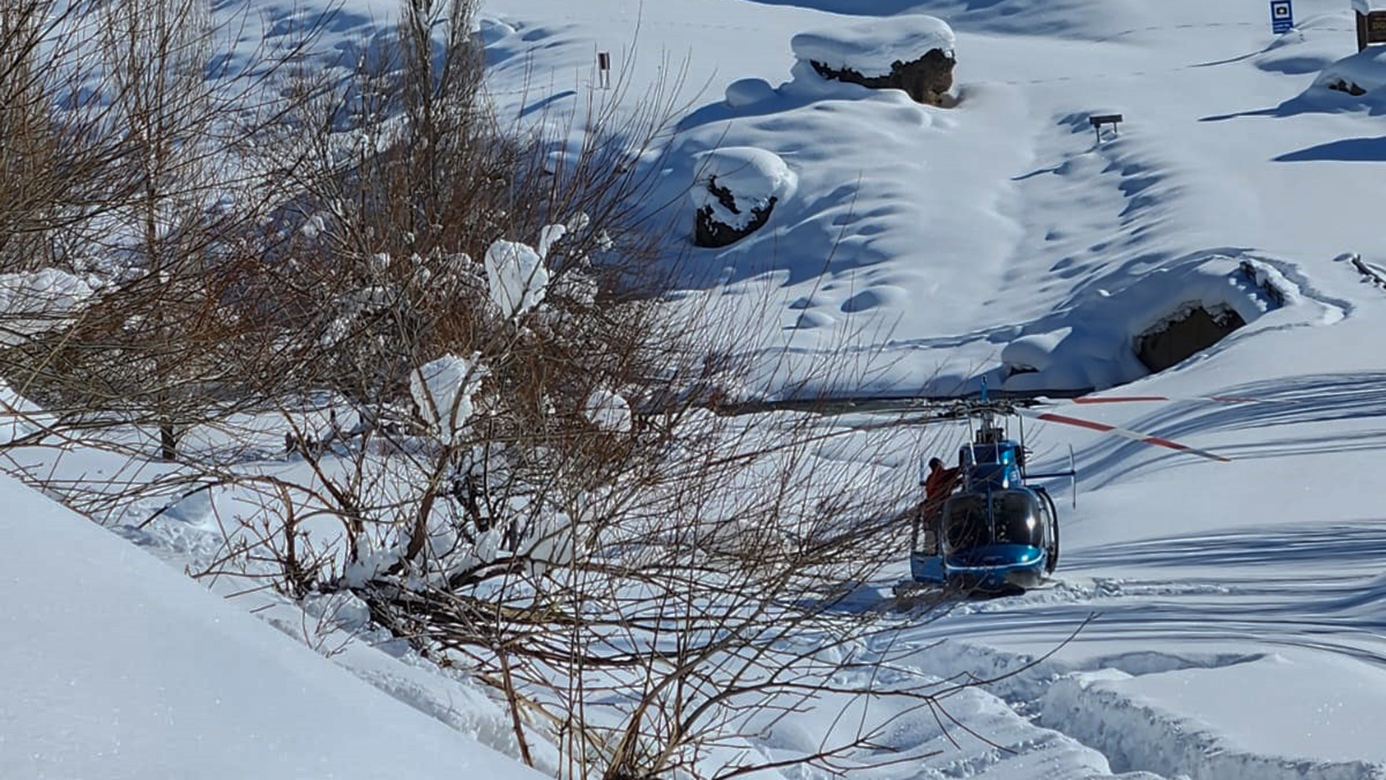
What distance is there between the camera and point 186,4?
8.46m

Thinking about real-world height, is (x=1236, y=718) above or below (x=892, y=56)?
below

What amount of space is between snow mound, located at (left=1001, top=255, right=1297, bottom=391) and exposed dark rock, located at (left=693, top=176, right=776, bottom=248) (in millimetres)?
11627

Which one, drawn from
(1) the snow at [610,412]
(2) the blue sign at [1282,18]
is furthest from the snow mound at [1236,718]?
(2) the blue sign at [1282,18]

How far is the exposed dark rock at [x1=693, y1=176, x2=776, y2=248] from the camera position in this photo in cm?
4022

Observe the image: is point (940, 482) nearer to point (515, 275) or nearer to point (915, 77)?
point (515, 275)

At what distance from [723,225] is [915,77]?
32.8 ft

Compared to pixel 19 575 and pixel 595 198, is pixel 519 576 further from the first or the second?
pixel 595 198

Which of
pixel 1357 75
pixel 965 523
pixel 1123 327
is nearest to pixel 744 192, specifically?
pixel 1123 327

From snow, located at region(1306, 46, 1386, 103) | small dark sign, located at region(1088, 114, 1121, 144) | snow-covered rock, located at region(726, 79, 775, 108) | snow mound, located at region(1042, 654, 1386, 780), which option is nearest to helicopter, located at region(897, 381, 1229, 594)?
snow mound, located at region(1042, 654, 1386, 780)

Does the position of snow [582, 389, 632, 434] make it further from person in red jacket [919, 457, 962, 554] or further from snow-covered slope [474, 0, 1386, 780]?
person in red jacket [919, 457, 962, 554]

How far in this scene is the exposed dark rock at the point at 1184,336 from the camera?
2808 centimetres

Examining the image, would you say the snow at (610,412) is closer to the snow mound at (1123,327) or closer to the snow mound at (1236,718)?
the snow mound at (1236,718)

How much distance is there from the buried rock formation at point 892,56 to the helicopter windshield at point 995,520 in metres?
34.8

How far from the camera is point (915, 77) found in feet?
154
